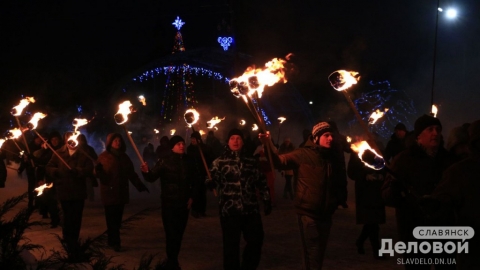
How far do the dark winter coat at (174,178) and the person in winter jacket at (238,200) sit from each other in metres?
0.99

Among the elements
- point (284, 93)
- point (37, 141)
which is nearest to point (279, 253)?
point (37, 141)

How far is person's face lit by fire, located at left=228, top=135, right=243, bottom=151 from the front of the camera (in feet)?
23.5

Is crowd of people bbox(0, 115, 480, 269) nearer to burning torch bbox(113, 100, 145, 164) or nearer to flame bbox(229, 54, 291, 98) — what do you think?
burning torch bbox(113, 100, 145, 164)

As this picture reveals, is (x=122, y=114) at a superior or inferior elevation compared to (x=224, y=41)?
inferior

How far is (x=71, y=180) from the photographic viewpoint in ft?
30.0

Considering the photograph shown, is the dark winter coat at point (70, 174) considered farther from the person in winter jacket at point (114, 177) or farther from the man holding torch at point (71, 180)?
the person in winter jacket at point (114, 177)

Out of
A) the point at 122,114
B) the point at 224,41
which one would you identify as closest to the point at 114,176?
the point at 122,114

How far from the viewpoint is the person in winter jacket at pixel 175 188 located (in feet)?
26.1

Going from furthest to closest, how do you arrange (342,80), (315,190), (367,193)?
(367,193)
(315,190)
(342,80)

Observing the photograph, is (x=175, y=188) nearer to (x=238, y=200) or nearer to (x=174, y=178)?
(x=174, y=178)

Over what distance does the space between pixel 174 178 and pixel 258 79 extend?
1913 mm

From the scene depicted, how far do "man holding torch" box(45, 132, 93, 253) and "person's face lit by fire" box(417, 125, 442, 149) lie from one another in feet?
17.9

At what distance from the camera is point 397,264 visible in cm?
802

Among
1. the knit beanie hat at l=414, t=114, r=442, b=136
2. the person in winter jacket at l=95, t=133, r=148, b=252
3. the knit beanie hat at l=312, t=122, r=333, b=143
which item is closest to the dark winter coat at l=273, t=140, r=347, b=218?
the knit beanie hat at l=312, t=122, r=333, b=143
